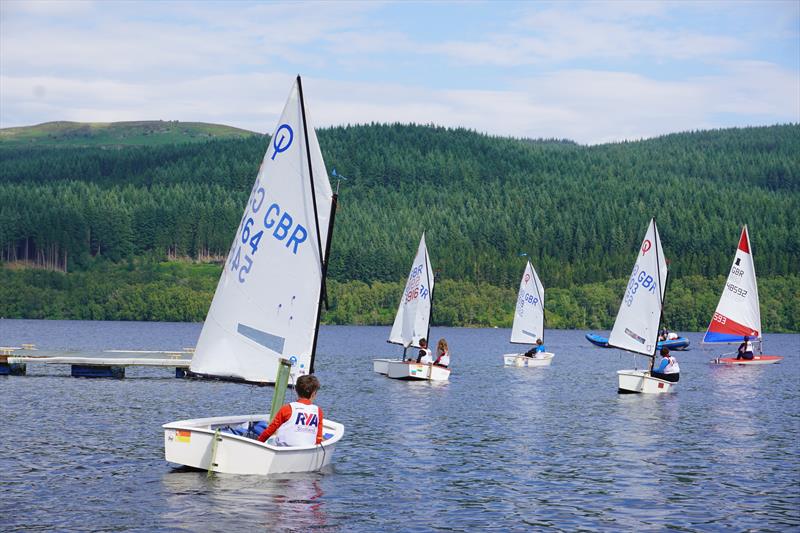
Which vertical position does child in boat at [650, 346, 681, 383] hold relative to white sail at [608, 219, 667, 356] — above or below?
below

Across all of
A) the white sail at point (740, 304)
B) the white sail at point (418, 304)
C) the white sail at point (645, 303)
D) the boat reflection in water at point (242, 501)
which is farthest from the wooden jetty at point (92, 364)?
the white sail at point (740, 304)

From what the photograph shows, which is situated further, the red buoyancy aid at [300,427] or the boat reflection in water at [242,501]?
the red buoyancy aid at [300,427]

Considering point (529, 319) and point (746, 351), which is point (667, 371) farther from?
point (746, 351)

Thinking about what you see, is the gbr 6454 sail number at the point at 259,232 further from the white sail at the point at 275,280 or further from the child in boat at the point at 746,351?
the child in boat at the point at 746,351

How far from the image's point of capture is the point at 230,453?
2877 cm

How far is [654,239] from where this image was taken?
6194cm

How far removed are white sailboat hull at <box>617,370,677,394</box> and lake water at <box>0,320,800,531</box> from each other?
62 cm

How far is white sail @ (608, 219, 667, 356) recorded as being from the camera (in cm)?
6194

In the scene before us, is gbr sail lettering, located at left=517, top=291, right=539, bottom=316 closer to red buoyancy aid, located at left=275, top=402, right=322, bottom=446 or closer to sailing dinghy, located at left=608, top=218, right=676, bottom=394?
sailing dinghy, located at left=608, top=218, right=676, bottom=394

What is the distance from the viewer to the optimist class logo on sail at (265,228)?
96.3 feet

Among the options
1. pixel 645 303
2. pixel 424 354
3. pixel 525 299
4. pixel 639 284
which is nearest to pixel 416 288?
pixel 424 354

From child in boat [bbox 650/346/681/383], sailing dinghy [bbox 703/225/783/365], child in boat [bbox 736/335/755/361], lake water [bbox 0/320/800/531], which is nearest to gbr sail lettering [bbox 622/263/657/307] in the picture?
child in boat [bbox 650/346/681/383]

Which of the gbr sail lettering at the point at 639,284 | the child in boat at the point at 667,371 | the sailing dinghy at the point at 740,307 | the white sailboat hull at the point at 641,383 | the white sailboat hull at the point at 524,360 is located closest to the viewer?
the white sailboat hull at the point at 641,383

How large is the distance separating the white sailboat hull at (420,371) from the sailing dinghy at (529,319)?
70.0 feet
